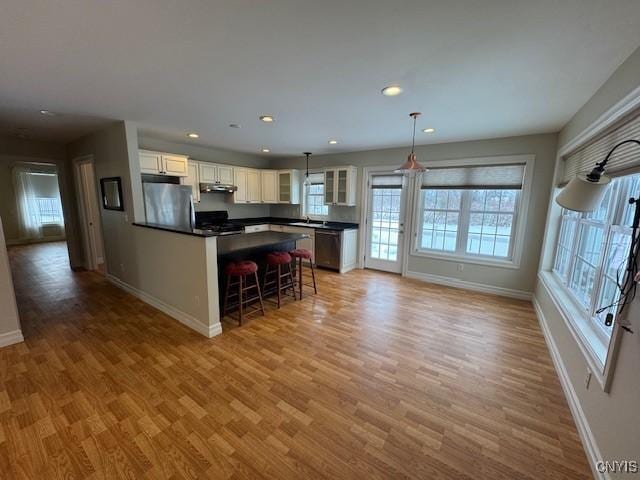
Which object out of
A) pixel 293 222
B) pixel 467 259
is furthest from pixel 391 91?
pixel 293 222

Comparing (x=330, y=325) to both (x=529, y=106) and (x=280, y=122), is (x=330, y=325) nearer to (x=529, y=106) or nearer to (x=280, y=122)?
(x=280, y=122)

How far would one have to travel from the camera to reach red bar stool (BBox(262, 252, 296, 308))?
11.4ft

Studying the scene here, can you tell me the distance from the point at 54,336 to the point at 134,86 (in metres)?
2.71

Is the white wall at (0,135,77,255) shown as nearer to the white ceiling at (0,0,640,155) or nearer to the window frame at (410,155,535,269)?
the white ceiling at (0,0,640,155)

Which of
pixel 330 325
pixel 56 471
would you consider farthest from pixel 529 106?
pixel 56 471

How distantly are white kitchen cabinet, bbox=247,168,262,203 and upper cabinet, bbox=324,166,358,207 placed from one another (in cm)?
170

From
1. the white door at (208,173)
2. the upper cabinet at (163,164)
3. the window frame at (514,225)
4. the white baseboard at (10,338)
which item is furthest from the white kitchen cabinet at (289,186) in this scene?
the white baseboard at (10,338)

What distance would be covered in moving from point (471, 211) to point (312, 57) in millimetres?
3709

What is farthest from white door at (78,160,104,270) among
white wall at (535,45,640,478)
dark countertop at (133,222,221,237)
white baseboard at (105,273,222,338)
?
white wall at (535,45,640,478)

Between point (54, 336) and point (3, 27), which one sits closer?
point (3, 27)

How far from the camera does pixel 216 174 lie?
520 centimetres

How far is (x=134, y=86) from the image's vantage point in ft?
7.39

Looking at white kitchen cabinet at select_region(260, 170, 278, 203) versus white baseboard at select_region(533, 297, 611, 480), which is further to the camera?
white kitchen cabinet at select_region(260, 170, 278, 203)

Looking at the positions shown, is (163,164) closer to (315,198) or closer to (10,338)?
(10,338)
